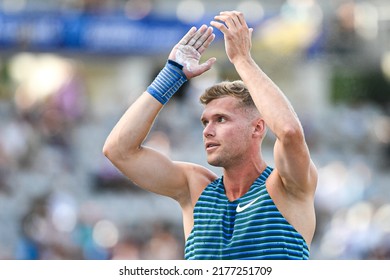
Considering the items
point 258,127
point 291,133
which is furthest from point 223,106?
point 291,133

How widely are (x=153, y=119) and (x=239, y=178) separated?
529mm

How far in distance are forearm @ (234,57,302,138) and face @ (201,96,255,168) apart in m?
0.28

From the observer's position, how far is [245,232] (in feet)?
19.3

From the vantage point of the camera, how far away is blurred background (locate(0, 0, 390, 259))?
631 inches

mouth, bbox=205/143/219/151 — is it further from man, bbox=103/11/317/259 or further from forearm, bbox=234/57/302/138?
forearm, bbox=234/57/302/138

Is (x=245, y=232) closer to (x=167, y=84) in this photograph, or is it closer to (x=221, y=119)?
(x=221, y=119)

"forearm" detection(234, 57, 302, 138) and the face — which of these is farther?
the face

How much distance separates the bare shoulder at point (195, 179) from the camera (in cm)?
627

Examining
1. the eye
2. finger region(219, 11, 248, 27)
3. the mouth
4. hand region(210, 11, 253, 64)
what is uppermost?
finger region(219, 11, 248, 27)

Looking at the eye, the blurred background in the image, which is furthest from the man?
the blurred background

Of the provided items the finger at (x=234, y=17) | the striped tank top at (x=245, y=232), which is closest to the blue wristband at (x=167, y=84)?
the finger at (x=234, y=17)

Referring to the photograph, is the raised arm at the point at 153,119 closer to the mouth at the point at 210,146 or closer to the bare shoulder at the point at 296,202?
the mouth at the point at 210,146

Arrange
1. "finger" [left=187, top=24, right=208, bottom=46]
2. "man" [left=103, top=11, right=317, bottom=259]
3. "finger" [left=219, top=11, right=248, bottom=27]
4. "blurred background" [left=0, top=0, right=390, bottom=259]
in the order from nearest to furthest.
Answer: "man" [left=103, top=11, right=317, bottom=259] → "finger" [left=219, top=11, right=248, bottom=27] → "finger" [left=187, top=24, right=208, bottom=46] → "blurred background" [left=0, top=0, right=390, bottom=259]
